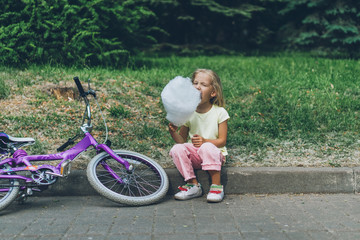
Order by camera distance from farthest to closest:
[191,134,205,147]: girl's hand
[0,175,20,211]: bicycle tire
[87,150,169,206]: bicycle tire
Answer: [191,134,205,147]: girl's hand → [87,150,169,206]: bicycle tire → [0,175,20,211]: bicycle tire

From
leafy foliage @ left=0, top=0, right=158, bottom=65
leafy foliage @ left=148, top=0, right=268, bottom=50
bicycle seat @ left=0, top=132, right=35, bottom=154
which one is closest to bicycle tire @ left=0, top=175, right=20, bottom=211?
bicycle seat @ left=0, top=132, right=35, bottom=154

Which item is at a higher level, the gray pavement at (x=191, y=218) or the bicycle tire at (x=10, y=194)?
the bicycle tire at (x=10, y=194)

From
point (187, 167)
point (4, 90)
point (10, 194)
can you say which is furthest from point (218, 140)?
point (4, 90)

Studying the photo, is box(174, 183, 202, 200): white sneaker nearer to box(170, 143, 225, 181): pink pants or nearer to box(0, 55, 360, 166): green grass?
box(170, 143, 225, 181): pink pants

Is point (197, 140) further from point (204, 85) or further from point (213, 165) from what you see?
point (204, 85)

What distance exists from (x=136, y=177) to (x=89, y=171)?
0.51 meters

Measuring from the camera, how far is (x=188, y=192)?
174 inches

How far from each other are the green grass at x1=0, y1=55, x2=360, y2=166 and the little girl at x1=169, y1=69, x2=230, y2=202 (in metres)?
0.55

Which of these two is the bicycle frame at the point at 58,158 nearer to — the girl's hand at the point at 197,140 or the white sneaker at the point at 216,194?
the girl's hand at the point at 197,140

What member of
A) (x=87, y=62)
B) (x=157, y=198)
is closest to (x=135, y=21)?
(x=87, y=62)

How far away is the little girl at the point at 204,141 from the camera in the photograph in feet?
14.2

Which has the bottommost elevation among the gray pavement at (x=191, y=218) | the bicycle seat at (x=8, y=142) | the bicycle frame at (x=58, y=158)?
the gray pavement at (x=191, y=218)

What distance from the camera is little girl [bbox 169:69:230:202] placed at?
4336 millimetres

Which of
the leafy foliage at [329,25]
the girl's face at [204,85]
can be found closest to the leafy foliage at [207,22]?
the leafy foliage at [329,25]
